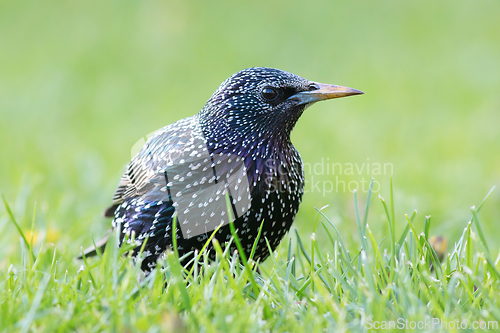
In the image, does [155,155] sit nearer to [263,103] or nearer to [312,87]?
[263,103]

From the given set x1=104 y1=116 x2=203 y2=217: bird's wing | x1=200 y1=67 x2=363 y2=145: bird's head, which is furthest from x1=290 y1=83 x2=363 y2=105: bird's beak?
x1=104 y1=116 x2=203 y2=217: bird's wing

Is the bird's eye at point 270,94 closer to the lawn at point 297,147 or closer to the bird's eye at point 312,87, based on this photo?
the bird's eye at point 312,87

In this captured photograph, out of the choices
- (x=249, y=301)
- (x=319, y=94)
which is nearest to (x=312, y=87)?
(x=319, y=94)

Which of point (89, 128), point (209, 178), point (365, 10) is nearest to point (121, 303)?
point (209, 178)


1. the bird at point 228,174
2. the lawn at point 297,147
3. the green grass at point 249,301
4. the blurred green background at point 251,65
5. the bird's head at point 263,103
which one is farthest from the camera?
the blurred green background at point 251,65

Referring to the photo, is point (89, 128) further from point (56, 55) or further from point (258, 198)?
point (258, 198)

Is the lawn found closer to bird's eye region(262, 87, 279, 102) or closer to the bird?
the bird

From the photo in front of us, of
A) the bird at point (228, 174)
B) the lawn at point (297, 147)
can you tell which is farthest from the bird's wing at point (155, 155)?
the lawn at point (297, 147)
